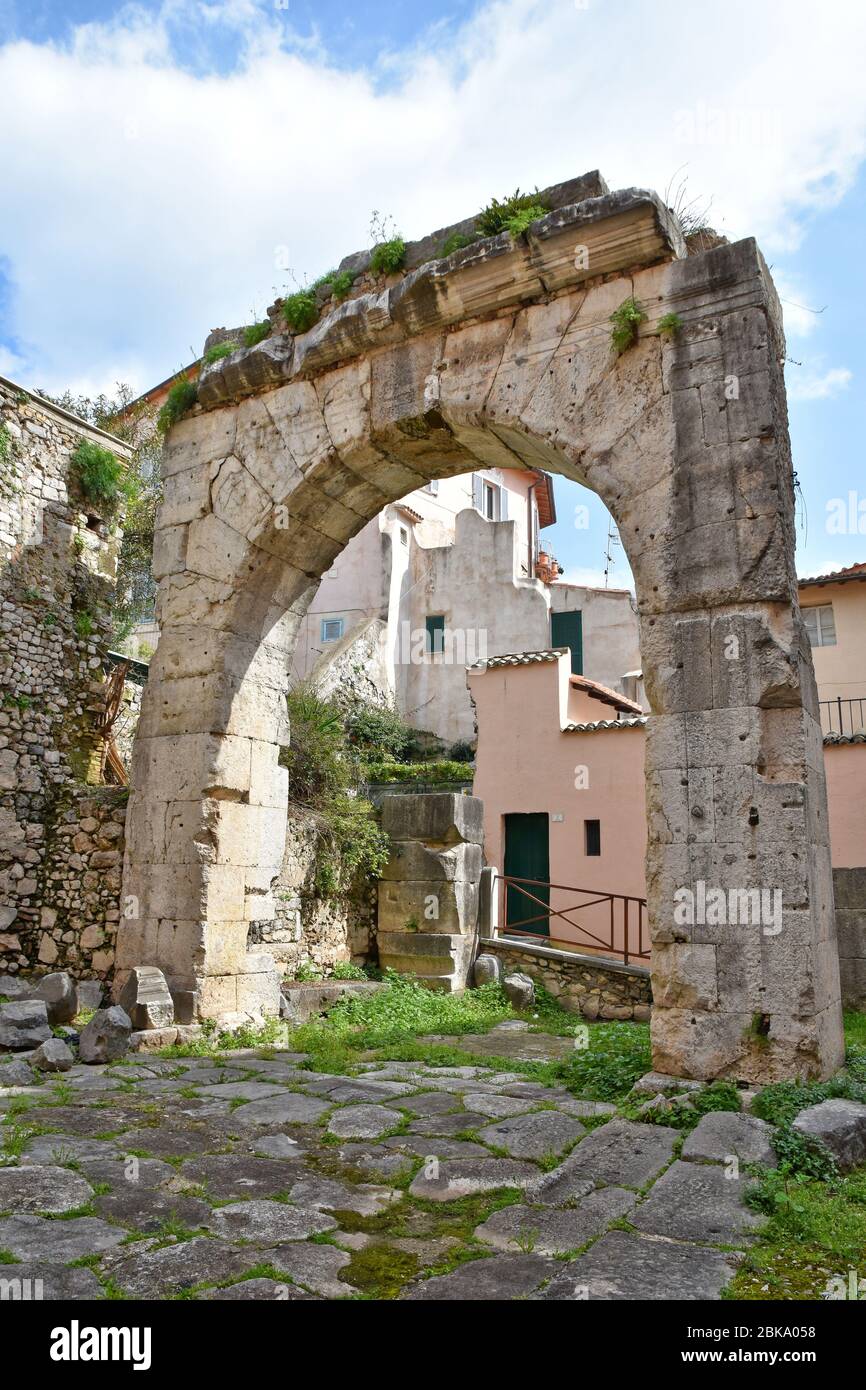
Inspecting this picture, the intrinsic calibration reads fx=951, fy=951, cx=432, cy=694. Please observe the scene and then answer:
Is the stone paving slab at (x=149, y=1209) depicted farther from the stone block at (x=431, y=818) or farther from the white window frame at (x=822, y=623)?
Answer: the white window frame at (x=822, y=623)

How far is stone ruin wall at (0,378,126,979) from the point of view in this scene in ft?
24.5

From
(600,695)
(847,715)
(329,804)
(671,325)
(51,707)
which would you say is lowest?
(329,804)

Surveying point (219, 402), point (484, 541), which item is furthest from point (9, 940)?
point (484, 541)

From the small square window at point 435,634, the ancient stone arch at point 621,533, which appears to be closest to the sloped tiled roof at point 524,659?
the small square window at point 435,634

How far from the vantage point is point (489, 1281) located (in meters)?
2.66

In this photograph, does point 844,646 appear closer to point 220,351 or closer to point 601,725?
point 601,725

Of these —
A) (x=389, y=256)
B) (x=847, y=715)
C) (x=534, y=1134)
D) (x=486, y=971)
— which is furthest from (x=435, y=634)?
(x=534, y=1134)

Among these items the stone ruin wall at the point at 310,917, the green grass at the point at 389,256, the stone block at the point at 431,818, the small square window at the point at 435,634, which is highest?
the small square window at the point at 435,634

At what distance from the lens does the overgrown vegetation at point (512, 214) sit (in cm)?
595

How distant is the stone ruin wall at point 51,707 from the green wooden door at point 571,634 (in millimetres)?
13520

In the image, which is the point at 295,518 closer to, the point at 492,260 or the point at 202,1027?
the point at 492,260

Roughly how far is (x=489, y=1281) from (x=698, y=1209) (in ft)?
2.92

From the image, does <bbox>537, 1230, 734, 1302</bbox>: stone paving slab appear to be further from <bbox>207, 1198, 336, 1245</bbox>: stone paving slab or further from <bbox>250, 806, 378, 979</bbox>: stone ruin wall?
<bbox>250, 806, 378, 979</bbox>: stone ruin wall
